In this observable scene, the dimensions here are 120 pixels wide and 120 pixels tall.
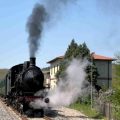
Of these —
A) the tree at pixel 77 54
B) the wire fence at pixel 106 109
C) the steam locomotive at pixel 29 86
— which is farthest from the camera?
the tree at pixel 77 54

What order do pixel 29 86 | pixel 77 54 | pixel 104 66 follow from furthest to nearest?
pixel 104 66, pixel 77 54, pixel 29 86

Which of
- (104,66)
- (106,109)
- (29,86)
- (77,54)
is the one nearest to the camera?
(29,86)

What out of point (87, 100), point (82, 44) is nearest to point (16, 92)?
point (87, 100)

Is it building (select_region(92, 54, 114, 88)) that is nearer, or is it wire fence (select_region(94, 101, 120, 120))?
wire fence (select_region(94, 101, 120, 120))

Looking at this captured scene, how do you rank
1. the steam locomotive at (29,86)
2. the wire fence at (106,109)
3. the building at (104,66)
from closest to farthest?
the wire fence at (106,109)
the steam locomotive at (29,86)
the building at (104,66)

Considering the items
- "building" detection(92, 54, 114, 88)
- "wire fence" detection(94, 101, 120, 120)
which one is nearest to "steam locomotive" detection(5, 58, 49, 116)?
"wire fence" detection(94, 101, 120, 120)

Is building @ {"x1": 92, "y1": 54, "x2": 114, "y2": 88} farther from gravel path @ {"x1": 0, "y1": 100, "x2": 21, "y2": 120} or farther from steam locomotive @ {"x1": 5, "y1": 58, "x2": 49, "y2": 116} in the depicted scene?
steam locomotive @ {"x1": 5, "y1": 58, "x2": 49, "y2": 116}

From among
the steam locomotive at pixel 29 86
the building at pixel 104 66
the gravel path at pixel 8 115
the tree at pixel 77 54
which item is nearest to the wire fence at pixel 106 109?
the steam locomotive at pixel 29 86

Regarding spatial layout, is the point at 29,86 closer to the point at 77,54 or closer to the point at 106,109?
Answer: the point at 106,109

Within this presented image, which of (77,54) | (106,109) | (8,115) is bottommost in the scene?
(8,115)

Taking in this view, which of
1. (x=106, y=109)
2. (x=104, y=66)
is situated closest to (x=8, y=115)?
(x=106, y=109)

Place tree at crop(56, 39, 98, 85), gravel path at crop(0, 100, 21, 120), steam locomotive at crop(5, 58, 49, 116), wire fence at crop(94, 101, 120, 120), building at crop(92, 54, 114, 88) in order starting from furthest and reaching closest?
building at crop(92, 54, 114, 88) → tree at crop(56, 39, 98, 85) → steam locomotive at crop(5, 58, 49, 116) → gravel path at crop(0, 100, 21, 120) → wire fence at crop(94, 101, 120, 120)

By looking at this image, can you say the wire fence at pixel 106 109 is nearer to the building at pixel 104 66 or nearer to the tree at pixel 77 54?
the tree at pixel 77 54

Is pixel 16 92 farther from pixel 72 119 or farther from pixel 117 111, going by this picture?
pixel 117 111
